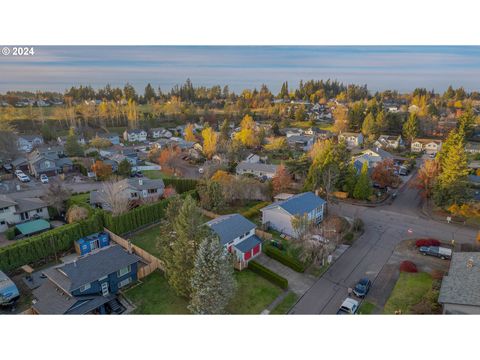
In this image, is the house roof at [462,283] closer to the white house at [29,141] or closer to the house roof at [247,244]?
the house roof at [247,244]

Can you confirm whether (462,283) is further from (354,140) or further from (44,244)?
(354,140)

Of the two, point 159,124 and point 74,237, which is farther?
point 159,124


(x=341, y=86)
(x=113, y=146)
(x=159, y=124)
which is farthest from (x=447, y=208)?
(x=341, y=86)

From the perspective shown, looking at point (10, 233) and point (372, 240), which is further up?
point (10, 233)

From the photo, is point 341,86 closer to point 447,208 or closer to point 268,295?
point 447,208

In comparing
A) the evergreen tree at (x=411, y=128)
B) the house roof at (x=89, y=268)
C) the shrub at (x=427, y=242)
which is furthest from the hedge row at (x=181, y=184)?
the evergreen tree at (x=411, y=128)

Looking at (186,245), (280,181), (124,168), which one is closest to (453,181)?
(280,181)
